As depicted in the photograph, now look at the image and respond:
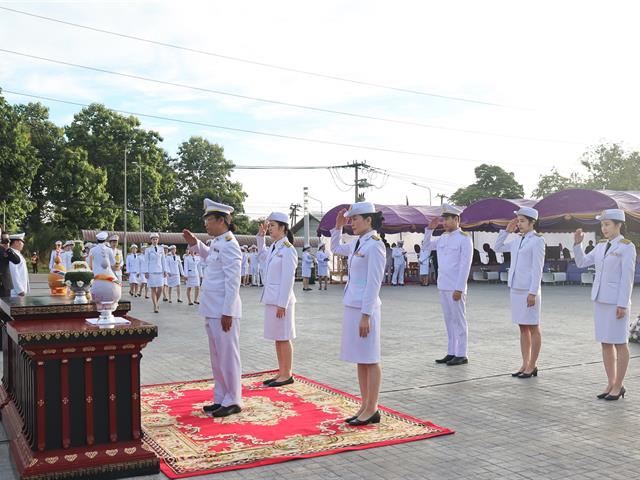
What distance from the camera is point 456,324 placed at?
8484 millimetres

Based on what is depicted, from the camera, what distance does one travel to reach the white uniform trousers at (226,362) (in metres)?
5.97

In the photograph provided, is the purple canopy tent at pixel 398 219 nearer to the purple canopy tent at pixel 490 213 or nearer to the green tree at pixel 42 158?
the purple canopy tent at pixel 490 213

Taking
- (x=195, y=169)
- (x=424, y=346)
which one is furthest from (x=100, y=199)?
(x=424, y=346)

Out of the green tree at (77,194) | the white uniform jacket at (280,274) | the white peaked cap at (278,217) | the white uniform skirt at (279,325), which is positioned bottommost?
the white uniform skirt at (279,325)

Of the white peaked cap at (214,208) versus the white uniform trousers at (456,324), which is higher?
the white peaked cap at (214,208)

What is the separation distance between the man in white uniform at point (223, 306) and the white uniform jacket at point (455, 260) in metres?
3.43

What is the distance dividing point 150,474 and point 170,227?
50.7m

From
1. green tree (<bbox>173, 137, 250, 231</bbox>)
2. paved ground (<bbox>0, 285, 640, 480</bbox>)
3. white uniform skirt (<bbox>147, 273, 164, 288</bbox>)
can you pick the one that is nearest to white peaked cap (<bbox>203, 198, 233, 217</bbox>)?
paved ground (<bbox>0, 285, 640, 480</bbox>)

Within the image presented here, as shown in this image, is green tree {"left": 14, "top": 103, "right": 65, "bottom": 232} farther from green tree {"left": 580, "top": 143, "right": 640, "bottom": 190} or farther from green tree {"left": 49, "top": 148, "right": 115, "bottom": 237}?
green tree {"left": 580, "top": 143, "right": 640, "bottom": 190}

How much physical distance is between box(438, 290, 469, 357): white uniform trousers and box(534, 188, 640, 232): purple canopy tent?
16.4 meters

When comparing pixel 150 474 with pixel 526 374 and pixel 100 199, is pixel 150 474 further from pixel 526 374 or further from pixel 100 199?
pixel 100 199

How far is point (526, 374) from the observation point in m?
7.55

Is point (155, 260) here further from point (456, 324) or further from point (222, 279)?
point (222, 279)

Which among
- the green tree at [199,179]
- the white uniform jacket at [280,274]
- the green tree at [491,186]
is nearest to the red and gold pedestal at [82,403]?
the white uniform jacket at [280,274]
